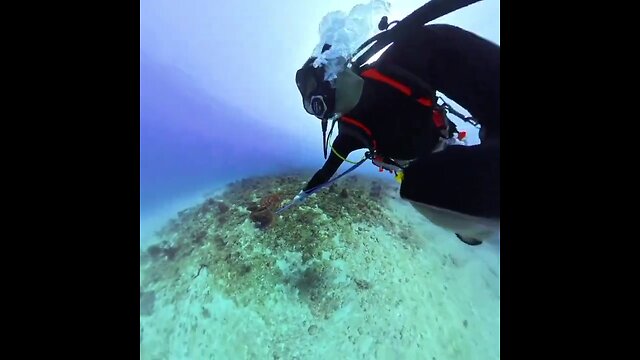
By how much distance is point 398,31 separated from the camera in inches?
82.2

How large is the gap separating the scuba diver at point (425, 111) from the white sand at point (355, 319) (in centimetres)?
183

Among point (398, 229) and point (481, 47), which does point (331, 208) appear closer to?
point (398, 229)

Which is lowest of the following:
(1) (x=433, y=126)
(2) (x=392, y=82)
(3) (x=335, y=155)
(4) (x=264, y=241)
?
(4) (x=264, y=241)

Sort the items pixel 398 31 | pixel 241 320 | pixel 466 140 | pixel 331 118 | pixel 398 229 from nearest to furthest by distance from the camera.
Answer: pixel 398 31
pixel 331 118
pixel 466 140
pixel 241 320
pixel 398 229

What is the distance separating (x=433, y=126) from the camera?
2.28m

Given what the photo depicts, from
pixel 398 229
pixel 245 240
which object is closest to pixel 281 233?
pixel 245 240

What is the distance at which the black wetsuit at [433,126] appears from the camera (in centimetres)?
180

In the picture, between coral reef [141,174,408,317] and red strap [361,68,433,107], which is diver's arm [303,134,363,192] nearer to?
red strap [361,68,433,107]

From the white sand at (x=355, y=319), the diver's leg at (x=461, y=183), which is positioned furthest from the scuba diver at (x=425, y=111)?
the white sand at (x=355, y=319)

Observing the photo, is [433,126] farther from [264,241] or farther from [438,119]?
[264,241]

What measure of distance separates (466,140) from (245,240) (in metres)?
2.86

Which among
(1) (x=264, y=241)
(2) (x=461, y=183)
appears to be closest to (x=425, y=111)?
(2) (x=461, y=183)

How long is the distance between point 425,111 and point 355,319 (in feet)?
8.68

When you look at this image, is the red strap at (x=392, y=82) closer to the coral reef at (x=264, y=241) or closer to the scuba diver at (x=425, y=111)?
the scuba diver at (x=425, y=111)
